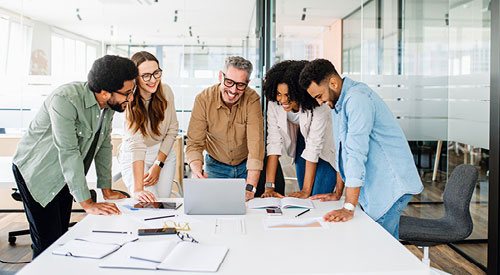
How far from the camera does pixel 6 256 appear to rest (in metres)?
3.51

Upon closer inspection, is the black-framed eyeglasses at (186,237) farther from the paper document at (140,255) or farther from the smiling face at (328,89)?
the smiling face at (328,89)

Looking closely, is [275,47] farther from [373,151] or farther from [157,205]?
[157,205]

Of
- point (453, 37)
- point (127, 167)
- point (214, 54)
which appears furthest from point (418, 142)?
point (127, 167)

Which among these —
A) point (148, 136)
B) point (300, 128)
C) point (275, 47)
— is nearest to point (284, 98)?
point (300, 128)

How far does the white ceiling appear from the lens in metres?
5.05

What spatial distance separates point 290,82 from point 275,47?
243cm

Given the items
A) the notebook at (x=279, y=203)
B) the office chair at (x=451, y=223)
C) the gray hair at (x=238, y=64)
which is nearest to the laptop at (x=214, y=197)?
the notebook at (x=279, y=203)

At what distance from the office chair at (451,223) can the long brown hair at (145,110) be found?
1515mm

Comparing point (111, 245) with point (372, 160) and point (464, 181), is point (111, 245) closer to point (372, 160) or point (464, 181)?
point (372, 160)

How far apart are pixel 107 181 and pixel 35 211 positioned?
16.0 inches

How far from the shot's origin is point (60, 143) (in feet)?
6.35

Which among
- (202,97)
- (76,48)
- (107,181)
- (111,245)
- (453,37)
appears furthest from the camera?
(76,48)

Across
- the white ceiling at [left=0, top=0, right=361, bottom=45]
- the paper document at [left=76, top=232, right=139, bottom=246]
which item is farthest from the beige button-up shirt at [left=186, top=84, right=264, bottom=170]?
the white ceiling at [left=0, top=0, right=361, bottom=45]

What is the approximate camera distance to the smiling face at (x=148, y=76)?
2.46 m
